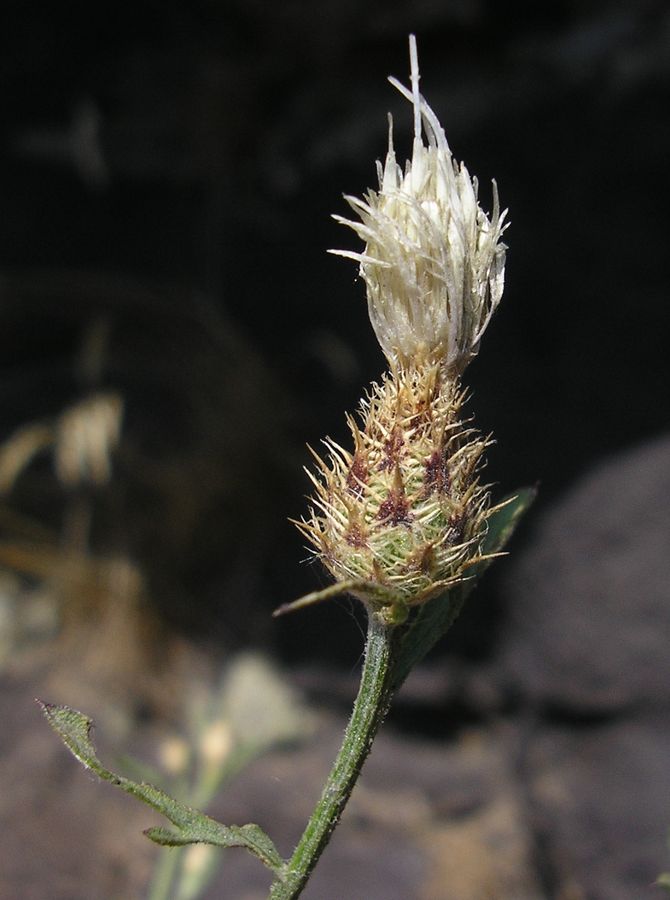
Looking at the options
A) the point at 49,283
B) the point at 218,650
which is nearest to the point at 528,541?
the point at 218,650

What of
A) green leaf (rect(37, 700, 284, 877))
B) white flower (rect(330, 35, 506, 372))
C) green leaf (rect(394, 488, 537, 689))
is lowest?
green leaf (rect(37, 700, 284, 877))

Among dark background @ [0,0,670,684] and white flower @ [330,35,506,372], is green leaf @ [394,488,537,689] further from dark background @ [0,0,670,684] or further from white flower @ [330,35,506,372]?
dark background @ [0,0,670,684]

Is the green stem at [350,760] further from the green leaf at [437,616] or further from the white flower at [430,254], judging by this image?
the white flower at [430,254]

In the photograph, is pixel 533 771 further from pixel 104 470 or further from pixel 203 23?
pixel 203 23

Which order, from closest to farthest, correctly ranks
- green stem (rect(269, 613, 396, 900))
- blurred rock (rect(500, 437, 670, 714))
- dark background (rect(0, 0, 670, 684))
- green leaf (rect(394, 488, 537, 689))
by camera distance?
green stem (rect(269, 613, 396, 900)) → green leaf (rect(394, 488, 537, 689)) → blurred rock (rect(500, 437, 670, 714)) → dark background (rect(0, 0, 670, 684))

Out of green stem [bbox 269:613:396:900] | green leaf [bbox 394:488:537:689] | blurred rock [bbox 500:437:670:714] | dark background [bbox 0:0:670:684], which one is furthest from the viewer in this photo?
dark background [bbox 0:0:670:684]

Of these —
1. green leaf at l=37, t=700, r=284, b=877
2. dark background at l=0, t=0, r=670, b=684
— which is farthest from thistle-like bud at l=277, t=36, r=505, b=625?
dark background at l=0, t=0, r=670, b=684

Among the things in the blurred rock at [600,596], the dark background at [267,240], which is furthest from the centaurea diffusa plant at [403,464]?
the dark background at [267,240]
